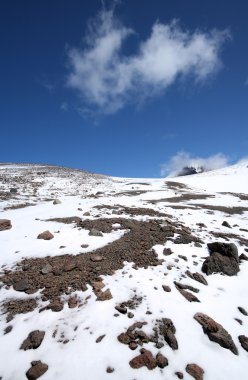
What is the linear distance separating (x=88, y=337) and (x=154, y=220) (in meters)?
9.77

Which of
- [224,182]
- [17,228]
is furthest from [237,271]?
[224,182]

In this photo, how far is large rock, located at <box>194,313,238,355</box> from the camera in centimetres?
631

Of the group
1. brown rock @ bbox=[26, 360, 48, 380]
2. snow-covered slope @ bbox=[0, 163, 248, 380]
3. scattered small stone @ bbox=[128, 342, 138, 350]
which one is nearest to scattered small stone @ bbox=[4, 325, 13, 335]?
snow-covered slope @ bbox=[0, 163, 248, 380]

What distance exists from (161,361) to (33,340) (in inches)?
119

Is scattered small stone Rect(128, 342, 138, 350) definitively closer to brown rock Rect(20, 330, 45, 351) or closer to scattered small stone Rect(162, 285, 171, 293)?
brown rock Rect(20, 330, 45, 351)

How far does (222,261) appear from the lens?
993 centimetres

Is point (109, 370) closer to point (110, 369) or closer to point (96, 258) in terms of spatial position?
point (110, 369)

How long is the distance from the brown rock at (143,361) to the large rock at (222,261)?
4.56m

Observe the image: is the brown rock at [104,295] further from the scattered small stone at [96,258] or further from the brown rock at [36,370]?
the brown rock at [36,370]

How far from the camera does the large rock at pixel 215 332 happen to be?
20.7 feet

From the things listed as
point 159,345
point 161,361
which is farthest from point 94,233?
point 161,361

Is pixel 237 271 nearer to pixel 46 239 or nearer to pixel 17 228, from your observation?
pixel 46 239

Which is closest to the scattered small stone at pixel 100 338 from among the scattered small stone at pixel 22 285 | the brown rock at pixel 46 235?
the scattered small stone at pixel 22 285

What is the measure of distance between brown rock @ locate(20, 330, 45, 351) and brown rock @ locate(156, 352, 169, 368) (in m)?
2.79
